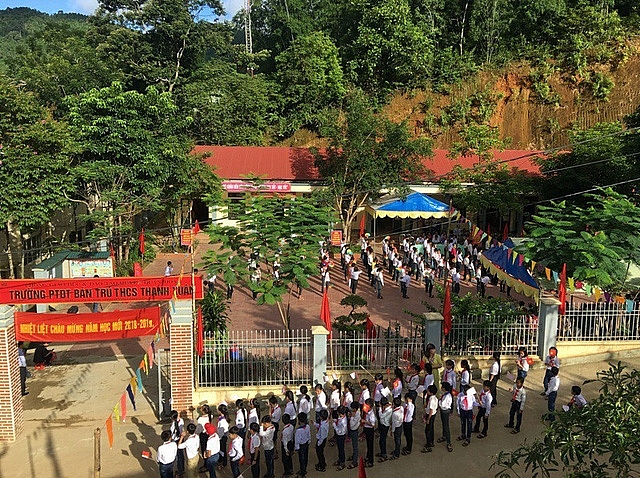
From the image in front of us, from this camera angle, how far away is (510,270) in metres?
14.3

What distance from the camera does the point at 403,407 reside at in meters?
9.05

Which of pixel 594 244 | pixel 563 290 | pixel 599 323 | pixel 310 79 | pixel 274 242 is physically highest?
pixel 310 79

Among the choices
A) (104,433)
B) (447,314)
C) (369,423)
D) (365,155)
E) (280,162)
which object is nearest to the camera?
(369,423)

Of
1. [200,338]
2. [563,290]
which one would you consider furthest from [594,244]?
[200,338]

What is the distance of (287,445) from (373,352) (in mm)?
3406

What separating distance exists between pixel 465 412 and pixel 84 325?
714cm

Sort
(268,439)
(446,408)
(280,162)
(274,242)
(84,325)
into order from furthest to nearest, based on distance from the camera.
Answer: (280,162) < (274,242) < (84,325) < (446,408) < (268,439)

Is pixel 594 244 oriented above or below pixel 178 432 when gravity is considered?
above

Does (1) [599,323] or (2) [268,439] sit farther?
(1) [599,323]

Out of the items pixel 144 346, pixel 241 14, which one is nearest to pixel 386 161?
pixel 144 346

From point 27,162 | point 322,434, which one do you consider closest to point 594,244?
point 322,434

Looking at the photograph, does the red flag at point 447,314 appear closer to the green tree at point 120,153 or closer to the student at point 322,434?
the student at point 322,434

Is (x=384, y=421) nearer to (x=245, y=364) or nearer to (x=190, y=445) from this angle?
(x=190, y=445)

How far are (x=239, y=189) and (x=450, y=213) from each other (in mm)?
10527
